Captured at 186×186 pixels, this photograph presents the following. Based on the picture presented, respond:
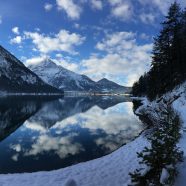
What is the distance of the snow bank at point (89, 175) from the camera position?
17344 millimetres

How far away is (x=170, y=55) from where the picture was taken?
194ft

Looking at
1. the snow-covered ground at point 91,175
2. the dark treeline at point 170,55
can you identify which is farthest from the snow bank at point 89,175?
the dark treeline at point 170,55

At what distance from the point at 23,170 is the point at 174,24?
165 ft

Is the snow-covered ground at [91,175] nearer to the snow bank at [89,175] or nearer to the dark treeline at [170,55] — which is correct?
the snow bank at [89,175]

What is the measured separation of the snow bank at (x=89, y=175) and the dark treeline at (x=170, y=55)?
33340 millimetres

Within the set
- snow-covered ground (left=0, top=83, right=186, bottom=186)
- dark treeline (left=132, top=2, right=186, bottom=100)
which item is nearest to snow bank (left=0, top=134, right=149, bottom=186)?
snow-covered ground (left=0, top=83, right=186, bottom=186)

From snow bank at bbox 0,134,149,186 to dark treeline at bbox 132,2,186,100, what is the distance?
109ft

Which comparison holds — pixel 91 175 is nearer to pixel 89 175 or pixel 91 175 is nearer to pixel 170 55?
pixel 89 175

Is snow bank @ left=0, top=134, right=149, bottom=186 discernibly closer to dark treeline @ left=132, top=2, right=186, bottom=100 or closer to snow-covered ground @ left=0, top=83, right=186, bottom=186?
snow-covered ground @ left=0, top=83, right=186, bottom=186

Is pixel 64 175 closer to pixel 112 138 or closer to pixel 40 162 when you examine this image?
pixel 40 162

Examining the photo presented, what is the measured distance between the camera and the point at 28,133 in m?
42.3

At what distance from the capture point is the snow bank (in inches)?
683

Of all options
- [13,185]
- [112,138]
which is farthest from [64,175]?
[112,138]

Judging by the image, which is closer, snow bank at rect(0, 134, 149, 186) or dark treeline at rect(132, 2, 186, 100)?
snow bank at rect(0, 134, 149, 186)
